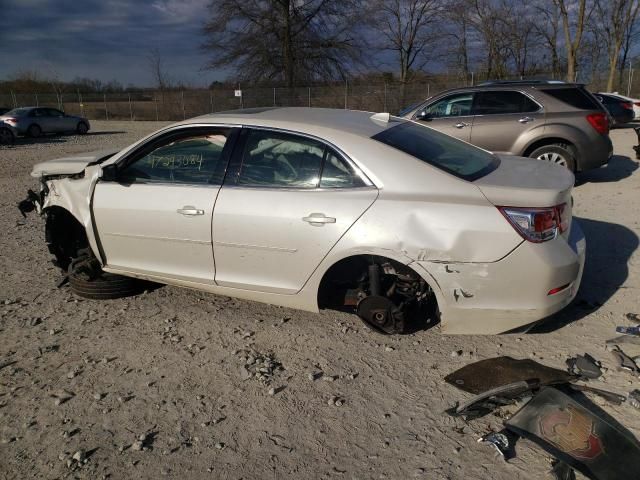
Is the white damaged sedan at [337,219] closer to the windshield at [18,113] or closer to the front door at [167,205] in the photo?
the front door at [167,205]

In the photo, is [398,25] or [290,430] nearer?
[290,430]

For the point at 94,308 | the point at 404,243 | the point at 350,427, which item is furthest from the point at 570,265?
the point at 94,308

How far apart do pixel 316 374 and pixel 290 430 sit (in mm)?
549

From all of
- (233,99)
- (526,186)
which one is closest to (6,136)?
(233,99)

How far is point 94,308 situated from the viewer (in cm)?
427

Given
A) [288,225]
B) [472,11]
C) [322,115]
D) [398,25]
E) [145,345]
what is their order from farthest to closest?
[398,25], [472,11], [322,115], [145,345], [288,225]

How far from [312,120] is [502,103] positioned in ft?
19.2

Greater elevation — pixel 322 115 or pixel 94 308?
pixel 322 115

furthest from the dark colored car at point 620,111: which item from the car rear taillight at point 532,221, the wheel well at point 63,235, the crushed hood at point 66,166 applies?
the wheel well at point 63,235

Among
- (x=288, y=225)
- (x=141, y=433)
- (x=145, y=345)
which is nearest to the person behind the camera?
(x=141, y=433)

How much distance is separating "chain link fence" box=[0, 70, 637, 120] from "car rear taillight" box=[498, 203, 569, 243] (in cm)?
2606

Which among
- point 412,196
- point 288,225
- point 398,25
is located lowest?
point 288,225

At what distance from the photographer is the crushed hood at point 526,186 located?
3070 mm

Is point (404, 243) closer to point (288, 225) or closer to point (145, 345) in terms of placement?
point (288, 225)
